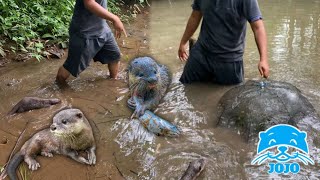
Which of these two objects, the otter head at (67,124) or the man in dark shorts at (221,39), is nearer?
the otter head at (67,124)

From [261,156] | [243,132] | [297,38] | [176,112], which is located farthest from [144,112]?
[297,38]

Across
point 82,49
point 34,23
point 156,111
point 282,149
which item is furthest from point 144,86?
A: point 34,23

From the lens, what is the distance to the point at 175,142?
3.32 m

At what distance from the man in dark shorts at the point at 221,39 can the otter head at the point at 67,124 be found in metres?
1.84

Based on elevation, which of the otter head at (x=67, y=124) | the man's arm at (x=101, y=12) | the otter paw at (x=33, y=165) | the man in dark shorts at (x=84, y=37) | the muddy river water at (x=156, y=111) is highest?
the man's arm at (x=101, y=12)

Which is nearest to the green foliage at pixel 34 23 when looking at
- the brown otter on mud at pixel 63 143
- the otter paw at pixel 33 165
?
the brown otter on mud at pixel 63 143

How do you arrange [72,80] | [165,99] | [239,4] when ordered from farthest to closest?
[72,80]
[165,99]
[239,4]

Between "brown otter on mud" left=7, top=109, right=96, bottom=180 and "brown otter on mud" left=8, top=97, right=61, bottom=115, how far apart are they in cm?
70

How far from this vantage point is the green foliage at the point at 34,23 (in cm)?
555

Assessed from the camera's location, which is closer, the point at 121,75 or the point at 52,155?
the point at 52,155

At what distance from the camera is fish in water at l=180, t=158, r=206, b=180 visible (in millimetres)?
2771

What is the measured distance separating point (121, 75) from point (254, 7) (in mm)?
1949

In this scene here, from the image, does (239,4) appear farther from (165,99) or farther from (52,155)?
(52,155)

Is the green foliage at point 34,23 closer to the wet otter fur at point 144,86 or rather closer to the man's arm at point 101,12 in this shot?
the man's arm at point 101,12
